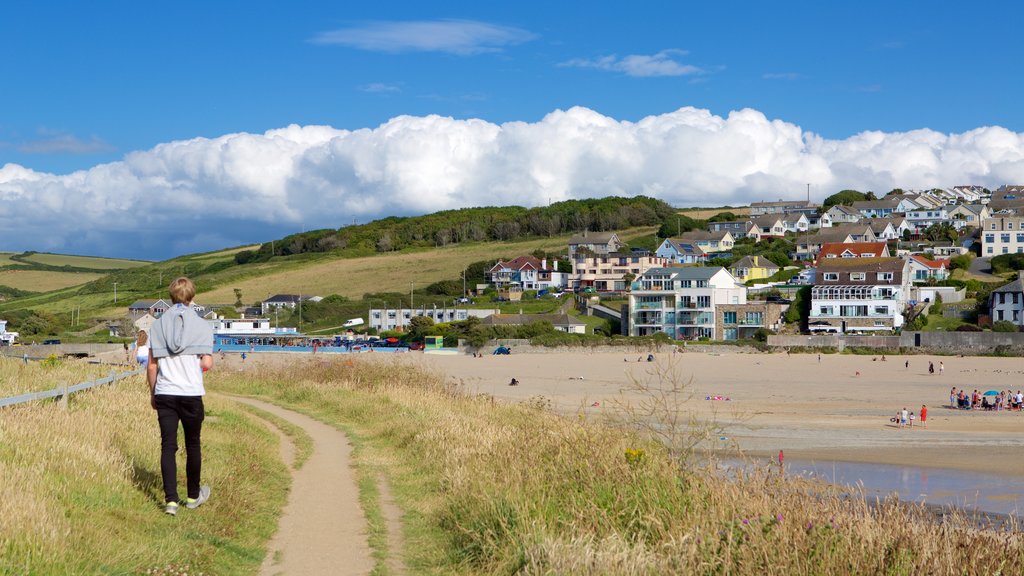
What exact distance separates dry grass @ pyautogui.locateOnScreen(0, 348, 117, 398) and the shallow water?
12115 mm

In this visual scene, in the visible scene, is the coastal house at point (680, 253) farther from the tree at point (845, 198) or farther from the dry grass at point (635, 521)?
the dry grass at point (635, 521)

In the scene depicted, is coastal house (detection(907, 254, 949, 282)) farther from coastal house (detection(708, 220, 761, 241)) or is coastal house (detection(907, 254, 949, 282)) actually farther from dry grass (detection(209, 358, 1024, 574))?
dry grass (detection(209, 358, 1024, 574))

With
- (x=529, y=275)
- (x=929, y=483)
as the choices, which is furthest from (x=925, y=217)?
Answer: (x=929, y=483)

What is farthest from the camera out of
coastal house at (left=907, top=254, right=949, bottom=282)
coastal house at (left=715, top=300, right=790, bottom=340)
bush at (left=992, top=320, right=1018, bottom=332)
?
coastal house at (left=907, top=254, right=949, bottom=282)

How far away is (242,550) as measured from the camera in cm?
757

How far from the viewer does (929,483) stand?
1959 cm

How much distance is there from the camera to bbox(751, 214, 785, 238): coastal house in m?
131

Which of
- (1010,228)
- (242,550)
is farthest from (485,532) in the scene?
(1010,228)

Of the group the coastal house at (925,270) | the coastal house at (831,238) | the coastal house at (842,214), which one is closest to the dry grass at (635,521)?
the coastal house at (925,270)

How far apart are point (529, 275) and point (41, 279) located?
9827 centimetres

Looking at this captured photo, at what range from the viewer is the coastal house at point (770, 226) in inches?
5153

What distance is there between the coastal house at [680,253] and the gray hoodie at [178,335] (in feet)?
347

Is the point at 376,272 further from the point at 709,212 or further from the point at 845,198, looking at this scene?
the point at 845,198

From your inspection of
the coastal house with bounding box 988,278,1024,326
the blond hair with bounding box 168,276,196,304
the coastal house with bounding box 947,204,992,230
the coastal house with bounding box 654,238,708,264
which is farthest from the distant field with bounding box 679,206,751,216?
the blond hair with bounding box 168,276,196,304
